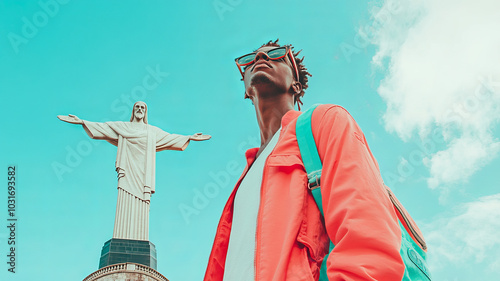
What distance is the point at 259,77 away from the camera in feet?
11.6

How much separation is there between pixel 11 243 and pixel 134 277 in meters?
3.27

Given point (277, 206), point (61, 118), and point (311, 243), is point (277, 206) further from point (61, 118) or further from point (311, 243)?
point (61, 118)

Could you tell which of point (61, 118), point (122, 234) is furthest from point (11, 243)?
point (61, 118)

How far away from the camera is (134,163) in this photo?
→ 48.7 ft

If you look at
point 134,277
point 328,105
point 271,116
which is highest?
point 134,277

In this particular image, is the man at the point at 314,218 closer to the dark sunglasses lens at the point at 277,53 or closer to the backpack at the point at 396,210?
the backpack at the point at 396,210

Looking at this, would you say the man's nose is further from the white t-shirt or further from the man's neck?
the white t-shirt

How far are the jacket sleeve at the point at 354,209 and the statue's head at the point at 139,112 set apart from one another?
45.7 ft

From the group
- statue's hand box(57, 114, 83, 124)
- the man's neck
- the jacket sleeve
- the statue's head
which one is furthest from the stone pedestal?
the jacket sleeve

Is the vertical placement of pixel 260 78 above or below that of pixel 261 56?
below

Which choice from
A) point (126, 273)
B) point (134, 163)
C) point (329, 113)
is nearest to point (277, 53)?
point (329, 113)

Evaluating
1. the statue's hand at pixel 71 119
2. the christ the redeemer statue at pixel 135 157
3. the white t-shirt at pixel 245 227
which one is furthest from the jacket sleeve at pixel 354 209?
the statue's hand at pixel 71 119

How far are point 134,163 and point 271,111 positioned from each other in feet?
38.6

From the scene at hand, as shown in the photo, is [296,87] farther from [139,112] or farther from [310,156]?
[139,112]
